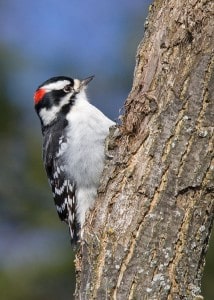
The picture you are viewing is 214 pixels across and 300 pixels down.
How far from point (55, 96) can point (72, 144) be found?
27.9 inches

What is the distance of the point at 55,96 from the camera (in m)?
6.86

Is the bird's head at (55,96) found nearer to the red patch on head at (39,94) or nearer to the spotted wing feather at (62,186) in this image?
the red patch on head at (39,94)

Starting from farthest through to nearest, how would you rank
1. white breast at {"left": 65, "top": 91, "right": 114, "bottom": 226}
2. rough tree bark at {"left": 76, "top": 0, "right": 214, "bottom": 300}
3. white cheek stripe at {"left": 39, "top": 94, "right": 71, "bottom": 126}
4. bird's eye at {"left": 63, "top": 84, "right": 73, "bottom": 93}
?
bird's eye at {"left": 63, "top": 84, "right": 73, "bottom": 93} → white cheek stripe at {"left": 39, "top": 94, "right": 71, "bottom": 126} → white breast at {"left": 65, "top": 91, "right": 114, "bottom": 226} → rough tree bark at {"left": 76, "top": 0, "right": 214, "bottom": 300}

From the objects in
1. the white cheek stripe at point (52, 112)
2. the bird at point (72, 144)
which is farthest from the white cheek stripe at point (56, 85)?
the white cheek stripe at point (52, 112)

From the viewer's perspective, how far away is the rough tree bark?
4.77 m

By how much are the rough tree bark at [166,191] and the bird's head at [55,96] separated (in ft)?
5.94

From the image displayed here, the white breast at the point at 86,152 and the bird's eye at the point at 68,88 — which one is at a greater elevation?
the bird's eye at the point at 68,88

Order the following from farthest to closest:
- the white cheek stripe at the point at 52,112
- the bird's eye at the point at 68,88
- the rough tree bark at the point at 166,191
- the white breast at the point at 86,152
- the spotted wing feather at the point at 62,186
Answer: the bird's eye at the point at 68,88 < the white cheek stripe at the point at 52,112 < the spotted wing feather at the point at 62,186 < the white breast at the point at 86,152 < the rough tree bark at the point at 166,191

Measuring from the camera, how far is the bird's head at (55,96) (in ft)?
22.3

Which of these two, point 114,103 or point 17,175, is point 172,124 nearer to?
point 17,175

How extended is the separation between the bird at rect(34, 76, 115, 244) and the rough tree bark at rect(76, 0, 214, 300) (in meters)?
1.00

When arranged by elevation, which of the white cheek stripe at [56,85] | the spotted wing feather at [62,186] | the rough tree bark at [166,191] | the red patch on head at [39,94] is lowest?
the rough tree bark at [166,191]

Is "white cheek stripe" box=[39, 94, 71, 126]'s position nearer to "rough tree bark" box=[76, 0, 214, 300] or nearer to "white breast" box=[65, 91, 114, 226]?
"white breast" box=[65, 91, 114, 226]

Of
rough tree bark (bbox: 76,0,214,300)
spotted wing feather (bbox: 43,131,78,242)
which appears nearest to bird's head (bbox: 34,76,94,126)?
spotted wing feather (bbox: 43,131,78,242)
